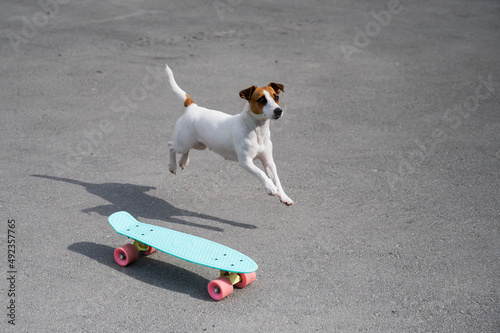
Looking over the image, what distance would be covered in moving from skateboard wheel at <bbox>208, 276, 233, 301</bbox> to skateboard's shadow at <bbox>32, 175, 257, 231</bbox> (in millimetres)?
1208

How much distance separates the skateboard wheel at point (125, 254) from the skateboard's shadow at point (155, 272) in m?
0.06

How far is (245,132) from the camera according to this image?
5512mm

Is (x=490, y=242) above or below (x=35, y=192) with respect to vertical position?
above

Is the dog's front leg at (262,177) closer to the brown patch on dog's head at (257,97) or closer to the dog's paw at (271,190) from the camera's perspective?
the dog's paw at (271,190)

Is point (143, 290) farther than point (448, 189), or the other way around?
point (448, 189)

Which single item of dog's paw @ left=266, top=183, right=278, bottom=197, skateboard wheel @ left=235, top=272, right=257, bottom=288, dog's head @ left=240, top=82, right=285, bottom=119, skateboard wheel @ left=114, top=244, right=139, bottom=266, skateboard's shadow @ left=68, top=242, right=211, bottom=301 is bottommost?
skateboard's shadow @ left=68, top=242, right=211, bottom=301

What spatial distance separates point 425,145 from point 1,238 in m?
5.33

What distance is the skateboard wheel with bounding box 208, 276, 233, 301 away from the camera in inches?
173

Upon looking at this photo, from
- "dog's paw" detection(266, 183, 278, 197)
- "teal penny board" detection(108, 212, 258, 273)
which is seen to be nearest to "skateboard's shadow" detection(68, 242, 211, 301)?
"teal penny board" detection(108, 212, 258, 273)

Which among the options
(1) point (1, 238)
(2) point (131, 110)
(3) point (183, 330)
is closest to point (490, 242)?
(3) point (183, 330)

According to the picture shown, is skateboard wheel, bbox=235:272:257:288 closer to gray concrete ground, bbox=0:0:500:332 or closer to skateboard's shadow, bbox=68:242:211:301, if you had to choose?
gray concrete ground, bbox=0:0:500:332

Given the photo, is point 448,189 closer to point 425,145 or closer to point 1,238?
point 425,145

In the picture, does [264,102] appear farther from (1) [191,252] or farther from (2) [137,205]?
(2) [137,205]

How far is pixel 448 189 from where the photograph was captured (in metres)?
6.43
